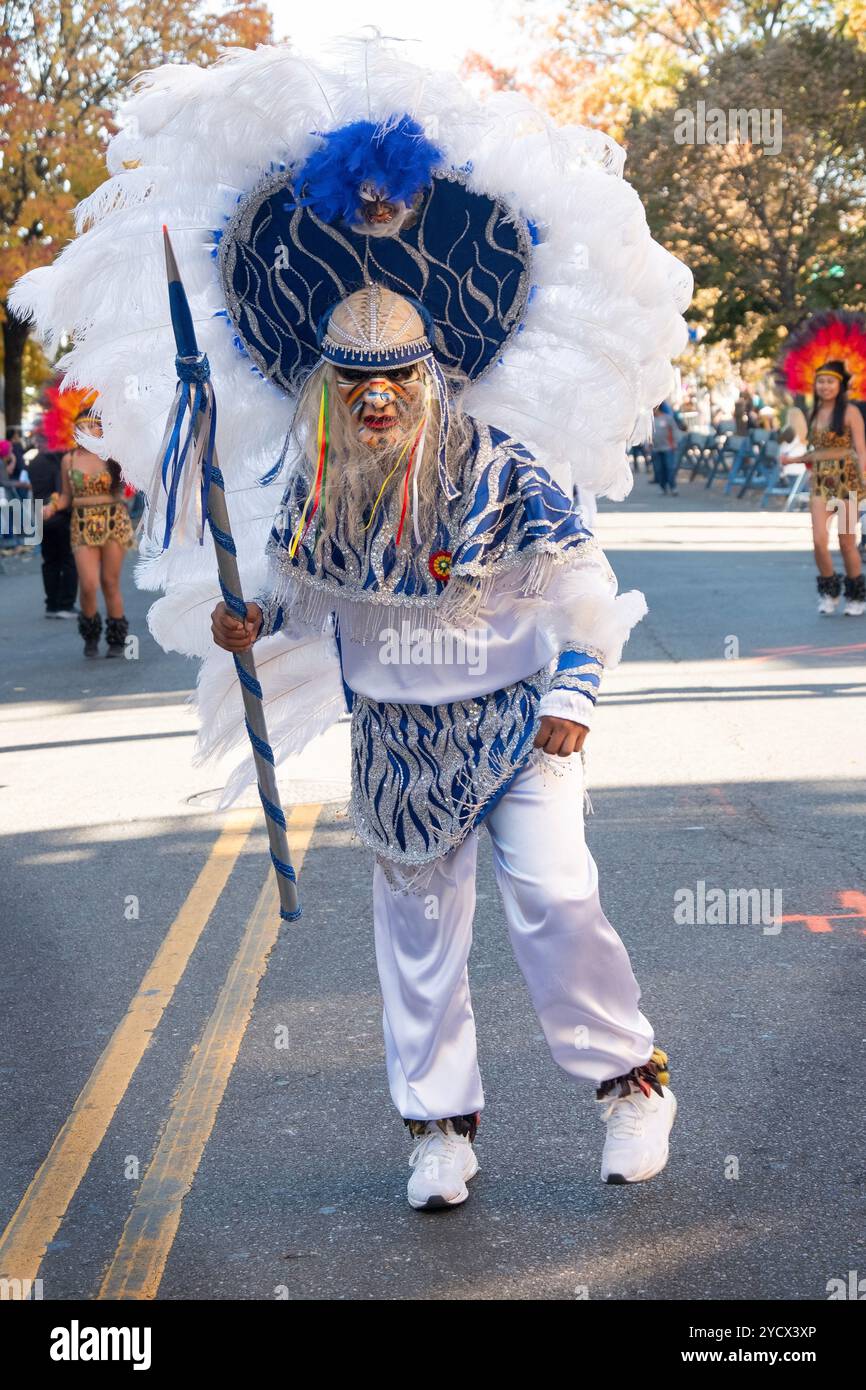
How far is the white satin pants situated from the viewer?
157 inches

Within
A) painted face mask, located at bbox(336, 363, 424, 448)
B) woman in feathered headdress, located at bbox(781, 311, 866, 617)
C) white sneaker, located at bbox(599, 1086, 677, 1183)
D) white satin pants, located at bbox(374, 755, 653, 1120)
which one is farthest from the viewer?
woman in feathered headdress, located at bbox(781, 311, 866, 617)

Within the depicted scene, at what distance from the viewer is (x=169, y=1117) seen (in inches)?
185

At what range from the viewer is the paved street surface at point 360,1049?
3.83 meters

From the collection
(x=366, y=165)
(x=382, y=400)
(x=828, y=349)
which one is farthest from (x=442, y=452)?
(x=828, y=349)

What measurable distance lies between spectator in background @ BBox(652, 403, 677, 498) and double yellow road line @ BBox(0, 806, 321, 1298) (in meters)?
28.3

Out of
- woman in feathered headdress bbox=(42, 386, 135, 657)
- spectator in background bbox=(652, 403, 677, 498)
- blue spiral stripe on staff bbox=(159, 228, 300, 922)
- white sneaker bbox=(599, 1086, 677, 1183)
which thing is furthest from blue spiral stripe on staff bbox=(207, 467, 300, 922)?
spectator in background bbox=(652, 403, 677, 498)

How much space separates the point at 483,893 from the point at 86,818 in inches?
93.4

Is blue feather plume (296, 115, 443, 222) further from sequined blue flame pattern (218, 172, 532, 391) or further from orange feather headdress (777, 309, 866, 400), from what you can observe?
orange feather headdress (777, 309, 866, 400)

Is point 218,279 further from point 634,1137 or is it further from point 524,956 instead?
point 634,1137

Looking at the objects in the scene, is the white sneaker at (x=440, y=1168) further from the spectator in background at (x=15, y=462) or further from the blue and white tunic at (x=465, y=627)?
the spectator in background at (x=15, y=462)

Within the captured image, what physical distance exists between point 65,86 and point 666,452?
1236 centimetres

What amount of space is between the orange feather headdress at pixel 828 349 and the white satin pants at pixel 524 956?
1041cm

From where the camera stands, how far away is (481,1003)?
17.9 ft
